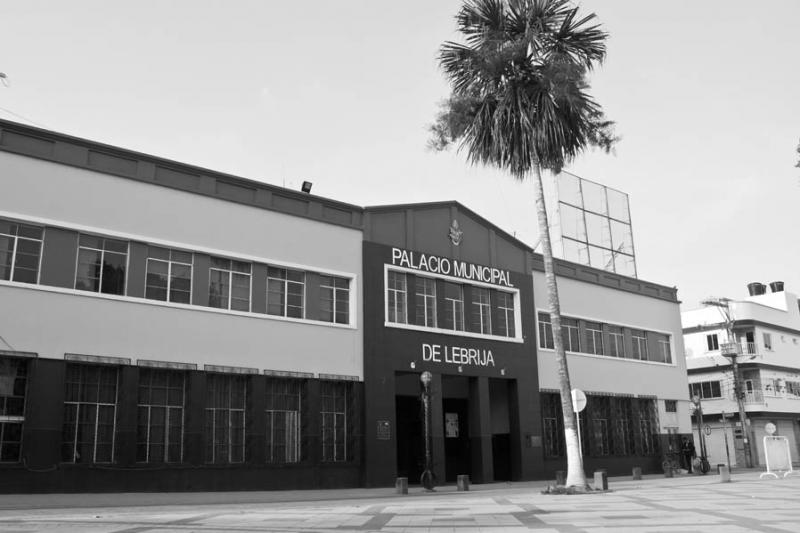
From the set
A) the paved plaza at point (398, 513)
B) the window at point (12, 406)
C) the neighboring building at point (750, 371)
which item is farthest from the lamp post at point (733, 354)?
the window at point (12, 406)

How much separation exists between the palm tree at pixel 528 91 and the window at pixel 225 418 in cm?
1076

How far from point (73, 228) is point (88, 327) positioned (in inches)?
118

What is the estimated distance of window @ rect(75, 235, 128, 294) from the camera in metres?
22.1

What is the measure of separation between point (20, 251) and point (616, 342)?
30.8 meters

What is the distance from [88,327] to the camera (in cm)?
2166

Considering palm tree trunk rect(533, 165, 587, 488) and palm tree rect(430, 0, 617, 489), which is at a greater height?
palm tree rect(430, 0, 617, 489)

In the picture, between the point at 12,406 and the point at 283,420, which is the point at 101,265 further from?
the point at 283,420

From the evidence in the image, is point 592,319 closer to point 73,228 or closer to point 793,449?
point 73,228

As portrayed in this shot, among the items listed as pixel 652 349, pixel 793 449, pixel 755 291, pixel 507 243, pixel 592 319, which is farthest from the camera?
pixel 755 291

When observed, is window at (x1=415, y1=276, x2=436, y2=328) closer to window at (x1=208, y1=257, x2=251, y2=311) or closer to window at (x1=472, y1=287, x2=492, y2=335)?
window at (x1=472, y1=287, x2=492, y2=335)

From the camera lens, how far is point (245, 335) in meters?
25.2

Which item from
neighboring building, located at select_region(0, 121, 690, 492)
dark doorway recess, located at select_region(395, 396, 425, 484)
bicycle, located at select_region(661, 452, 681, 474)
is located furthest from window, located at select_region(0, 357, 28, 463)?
bicycle, located at select_region(661, 452, 681, 474)

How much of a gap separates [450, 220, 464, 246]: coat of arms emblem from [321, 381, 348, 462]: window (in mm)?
8733

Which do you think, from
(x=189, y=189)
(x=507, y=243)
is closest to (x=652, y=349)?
(x=507, y=243)
